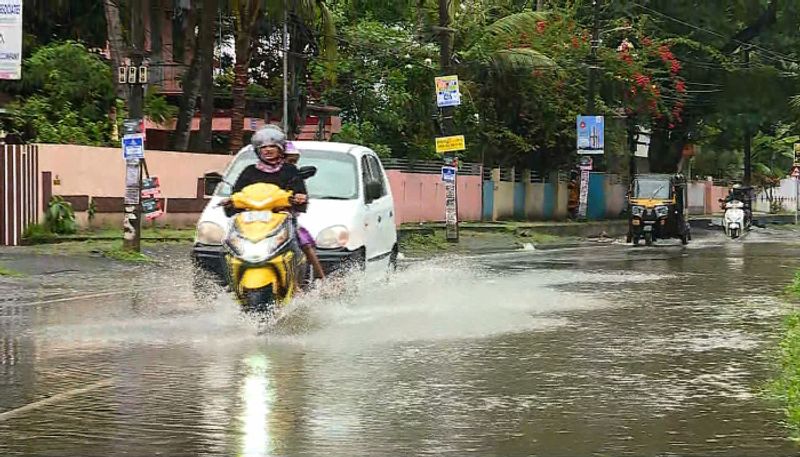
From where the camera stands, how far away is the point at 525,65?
37.9 m

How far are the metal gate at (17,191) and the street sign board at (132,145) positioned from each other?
129 inches

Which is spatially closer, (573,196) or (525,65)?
(525,65)

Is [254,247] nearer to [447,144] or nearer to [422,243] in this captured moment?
[422,243]

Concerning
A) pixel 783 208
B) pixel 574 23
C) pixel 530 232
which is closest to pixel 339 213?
pixel 530 232

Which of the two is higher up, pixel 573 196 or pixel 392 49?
pixel 392 49

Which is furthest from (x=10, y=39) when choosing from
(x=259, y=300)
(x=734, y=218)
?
(x=734, y=218)

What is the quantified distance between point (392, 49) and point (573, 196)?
37.7 ft

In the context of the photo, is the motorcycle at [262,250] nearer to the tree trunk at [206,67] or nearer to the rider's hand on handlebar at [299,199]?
the rider's hand on handlebar at [299,199]

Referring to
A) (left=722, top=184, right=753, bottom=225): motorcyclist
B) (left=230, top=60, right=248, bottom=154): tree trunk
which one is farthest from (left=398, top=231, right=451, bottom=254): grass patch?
(left=722, top=184, right=753, bottom=225): motorcyclist

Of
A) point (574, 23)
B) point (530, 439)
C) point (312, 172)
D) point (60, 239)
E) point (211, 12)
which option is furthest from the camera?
point (574, 23)

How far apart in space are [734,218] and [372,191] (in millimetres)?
25829

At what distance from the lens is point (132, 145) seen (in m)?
19.7

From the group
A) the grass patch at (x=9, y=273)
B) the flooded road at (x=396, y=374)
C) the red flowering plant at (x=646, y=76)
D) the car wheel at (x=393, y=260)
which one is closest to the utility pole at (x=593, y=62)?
the red flowering plant at (x=646, y=76)

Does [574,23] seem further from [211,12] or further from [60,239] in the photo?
[60,239]
